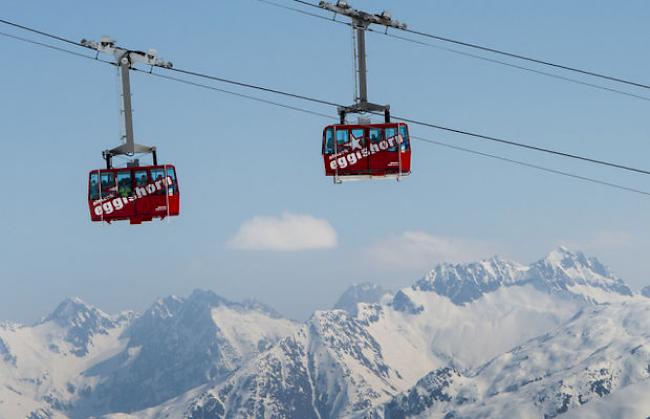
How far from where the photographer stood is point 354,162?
4803 centimetres

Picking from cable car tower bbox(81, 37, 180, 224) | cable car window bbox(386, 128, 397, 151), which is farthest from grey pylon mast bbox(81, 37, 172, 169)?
cable car window bbox(386, 128, 397, 151)

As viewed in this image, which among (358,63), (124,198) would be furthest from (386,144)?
(124,198)

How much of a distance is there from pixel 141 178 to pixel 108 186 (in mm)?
1387

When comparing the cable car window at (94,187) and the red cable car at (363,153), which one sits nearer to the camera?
the red cable car at (363,153)

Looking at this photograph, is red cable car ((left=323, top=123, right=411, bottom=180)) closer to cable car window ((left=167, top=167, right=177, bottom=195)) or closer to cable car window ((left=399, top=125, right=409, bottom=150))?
cable car window ((left=399, top=125, right=409, bottom=150))

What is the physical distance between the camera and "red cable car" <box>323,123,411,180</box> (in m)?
48.0

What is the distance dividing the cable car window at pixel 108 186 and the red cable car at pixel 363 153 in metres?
8.79

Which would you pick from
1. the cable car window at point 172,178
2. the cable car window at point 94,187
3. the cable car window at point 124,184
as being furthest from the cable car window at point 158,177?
the cable car window at point 94,187

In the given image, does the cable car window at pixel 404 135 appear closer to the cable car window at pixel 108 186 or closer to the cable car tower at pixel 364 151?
the cable car tower at pixel 364 151

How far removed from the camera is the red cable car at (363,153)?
48000mm

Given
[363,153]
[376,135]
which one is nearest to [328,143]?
[363,153]

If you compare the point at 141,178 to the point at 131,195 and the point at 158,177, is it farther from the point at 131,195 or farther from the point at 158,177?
the point at 131,195

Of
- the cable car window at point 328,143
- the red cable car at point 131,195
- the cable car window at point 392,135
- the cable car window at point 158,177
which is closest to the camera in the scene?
the cable car window at point 328,143

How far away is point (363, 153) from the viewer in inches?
1897
